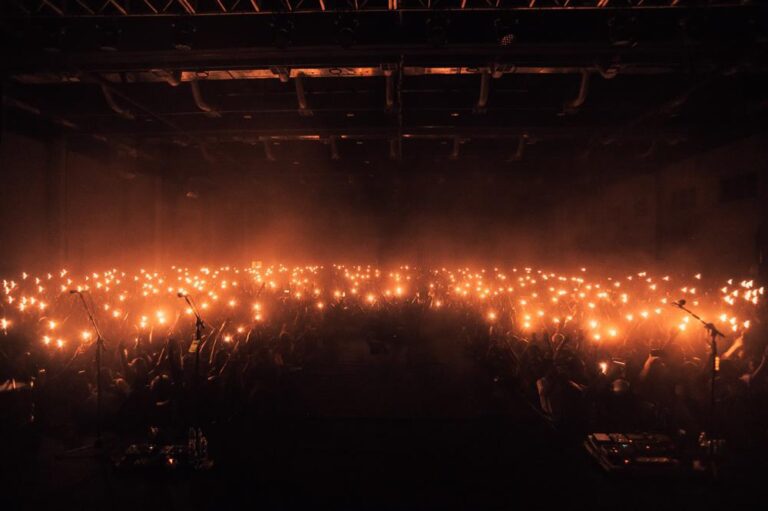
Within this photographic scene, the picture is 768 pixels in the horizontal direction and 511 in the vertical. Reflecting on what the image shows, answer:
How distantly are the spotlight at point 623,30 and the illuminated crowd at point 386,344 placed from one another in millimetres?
5018

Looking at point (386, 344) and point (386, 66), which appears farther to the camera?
point (386, 344)

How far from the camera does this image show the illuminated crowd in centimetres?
659

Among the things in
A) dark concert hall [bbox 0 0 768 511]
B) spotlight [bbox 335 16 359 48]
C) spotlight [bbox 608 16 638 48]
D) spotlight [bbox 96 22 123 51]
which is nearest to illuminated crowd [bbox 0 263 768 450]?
dark concert hall [bbox 0 0 768 511]

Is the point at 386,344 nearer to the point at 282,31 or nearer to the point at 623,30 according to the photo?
the point at 282,31

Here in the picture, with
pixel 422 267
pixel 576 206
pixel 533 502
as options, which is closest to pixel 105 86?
pixel 533 502

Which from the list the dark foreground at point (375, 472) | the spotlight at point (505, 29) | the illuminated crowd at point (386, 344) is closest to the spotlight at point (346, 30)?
the spotlight at point (505, 29)

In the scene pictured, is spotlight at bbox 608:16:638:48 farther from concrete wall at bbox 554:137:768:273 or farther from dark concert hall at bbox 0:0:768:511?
concrete wall at bbox 554:137:768:273

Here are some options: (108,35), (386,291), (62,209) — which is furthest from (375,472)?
(62,209)

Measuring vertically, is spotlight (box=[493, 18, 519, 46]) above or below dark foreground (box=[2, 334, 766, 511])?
above

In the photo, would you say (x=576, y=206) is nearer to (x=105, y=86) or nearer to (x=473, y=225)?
(x=473, y=225)

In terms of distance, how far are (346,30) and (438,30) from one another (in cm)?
151

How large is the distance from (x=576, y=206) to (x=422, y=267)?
382 inches

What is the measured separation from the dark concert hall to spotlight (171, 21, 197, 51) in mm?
38

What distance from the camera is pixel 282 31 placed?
671 cm
